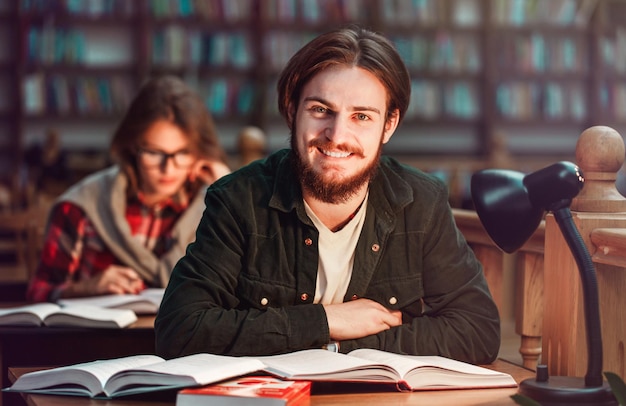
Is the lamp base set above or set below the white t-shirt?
below

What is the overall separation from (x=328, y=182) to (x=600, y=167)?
0.49 m

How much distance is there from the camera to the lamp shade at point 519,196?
1371 millimetres

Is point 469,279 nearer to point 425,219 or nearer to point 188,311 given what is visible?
point 425,219

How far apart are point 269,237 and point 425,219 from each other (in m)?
0.31

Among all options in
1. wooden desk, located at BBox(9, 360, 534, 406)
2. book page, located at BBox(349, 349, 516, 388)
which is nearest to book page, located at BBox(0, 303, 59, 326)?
wooden desk, located at BBox(9, 360, 534, 406)

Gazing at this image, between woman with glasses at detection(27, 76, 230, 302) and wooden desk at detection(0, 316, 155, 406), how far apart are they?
779 millimetres

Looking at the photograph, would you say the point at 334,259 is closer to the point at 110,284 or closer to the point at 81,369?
the point at 81,369

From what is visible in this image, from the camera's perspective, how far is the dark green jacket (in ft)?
5.67

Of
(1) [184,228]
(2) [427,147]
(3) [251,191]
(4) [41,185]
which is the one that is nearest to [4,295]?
(1) [184,228]

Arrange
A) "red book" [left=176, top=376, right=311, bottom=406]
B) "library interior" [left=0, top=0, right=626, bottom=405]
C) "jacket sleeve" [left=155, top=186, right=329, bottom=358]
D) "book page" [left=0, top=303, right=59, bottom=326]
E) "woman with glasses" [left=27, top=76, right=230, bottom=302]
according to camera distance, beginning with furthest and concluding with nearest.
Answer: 1. "library interior" [left=0, top=0, right=626, bottom=405]
2. "woman with glasses" [left=27, top=76, right=230, bottom=302]
3. "book page" [left=0, top=303, right=59, bottom=326]
4. "jacket sleeve" [left=155, top=186, right=329, bottom=358]
5. "red book" [left=176, top=376, right=311, bottom=406]

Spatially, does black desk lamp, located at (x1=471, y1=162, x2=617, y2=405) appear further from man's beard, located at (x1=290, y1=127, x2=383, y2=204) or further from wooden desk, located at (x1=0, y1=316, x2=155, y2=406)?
wooden desk, located at (x1=0, y1=316, x2=155, y2=406)

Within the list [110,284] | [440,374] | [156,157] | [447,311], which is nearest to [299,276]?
[447,311]

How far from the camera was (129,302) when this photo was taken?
240 centimetres

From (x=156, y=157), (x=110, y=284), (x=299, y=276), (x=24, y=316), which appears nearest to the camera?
(x=299, y=276)
